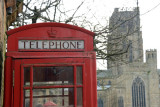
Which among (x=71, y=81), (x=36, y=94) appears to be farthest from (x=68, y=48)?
(x=36, y=94)

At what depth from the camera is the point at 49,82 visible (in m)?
3.00

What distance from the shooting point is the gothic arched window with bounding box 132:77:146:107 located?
51719 mm

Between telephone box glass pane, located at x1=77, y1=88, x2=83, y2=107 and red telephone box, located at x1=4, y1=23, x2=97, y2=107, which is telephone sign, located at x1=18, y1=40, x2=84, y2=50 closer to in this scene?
red telephone box, located at x1=4, y1=23, x2=97, y2=107

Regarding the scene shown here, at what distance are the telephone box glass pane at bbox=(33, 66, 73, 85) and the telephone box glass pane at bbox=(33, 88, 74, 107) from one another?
0.24 ft

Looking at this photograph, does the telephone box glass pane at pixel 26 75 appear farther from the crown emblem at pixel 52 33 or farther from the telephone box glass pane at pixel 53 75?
the crown emblem at pixel 52 33

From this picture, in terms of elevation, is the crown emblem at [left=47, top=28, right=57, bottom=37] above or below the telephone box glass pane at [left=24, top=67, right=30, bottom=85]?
above

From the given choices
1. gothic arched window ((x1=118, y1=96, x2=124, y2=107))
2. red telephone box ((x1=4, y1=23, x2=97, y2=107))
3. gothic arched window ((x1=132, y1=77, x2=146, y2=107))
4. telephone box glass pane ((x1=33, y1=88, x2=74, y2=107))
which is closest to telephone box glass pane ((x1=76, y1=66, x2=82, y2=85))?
red telephone box ((x1=4, y1=23, x2=97, y2=107))

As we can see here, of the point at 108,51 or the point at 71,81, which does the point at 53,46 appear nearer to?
the point at 71,81

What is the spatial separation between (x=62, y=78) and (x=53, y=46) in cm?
34

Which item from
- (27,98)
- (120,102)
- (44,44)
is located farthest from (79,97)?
(120,102)

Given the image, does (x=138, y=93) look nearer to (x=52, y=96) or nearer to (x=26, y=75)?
(x=52, y=96)

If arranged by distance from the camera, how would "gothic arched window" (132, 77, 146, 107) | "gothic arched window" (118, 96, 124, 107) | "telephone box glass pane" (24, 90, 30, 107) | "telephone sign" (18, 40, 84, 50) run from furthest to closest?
"gothic arched window" (118, 96, 124, 107)
"gothic arched window" (132, 77, 146, 107)
"telephone sign" (18, 40, 84, 50)
"telephone box glass pane" (24, 90, 30, 107)

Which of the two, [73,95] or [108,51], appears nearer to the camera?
[73,95]

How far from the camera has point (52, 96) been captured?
3.01 m
